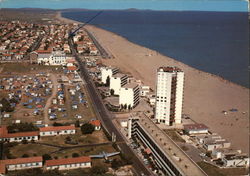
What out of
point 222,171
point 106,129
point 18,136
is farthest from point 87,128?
point 222,171

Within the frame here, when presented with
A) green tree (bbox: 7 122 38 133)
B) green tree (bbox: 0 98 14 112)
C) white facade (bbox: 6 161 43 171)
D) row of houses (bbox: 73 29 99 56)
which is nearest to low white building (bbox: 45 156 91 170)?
white facade (bbox: 6 161 43 171)

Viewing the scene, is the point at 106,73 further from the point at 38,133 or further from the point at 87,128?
the point at 38,133

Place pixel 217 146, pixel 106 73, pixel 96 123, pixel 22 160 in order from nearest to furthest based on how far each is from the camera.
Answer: pixel 22 160
pixel 217 146
pixel 96 123
pixel 106 73

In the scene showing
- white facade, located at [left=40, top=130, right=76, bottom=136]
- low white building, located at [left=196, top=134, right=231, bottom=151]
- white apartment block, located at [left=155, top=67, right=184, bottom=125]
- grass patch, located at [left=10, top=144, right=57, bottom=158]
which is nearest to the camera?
grass patch, located at [left=10, top=144, right=57, bottom=158]

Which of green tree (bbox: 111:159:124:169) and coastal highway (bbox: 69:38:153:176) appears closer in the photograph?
green tree (bbox: 111:159:124:169)

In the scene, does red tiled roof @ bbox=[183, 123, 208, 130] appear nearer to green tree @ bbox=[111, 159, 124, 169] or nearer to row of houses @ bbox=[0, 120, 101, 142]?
row of houses @ bbox=[0, 120, 101, 142]

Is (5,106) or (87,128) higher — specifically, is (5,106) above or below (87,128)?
above

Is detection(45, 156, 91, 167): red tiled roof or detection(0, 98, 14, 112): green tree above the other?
detection(0, 98, 14, 112): green tree

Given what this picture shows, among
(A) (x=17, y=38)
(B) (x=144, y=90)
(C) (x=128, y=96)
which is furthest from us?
(A) (x=17, y=38)

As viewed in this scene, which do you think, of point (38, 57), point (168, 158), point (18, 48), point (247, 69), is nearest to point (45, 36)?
point (18, 48)
